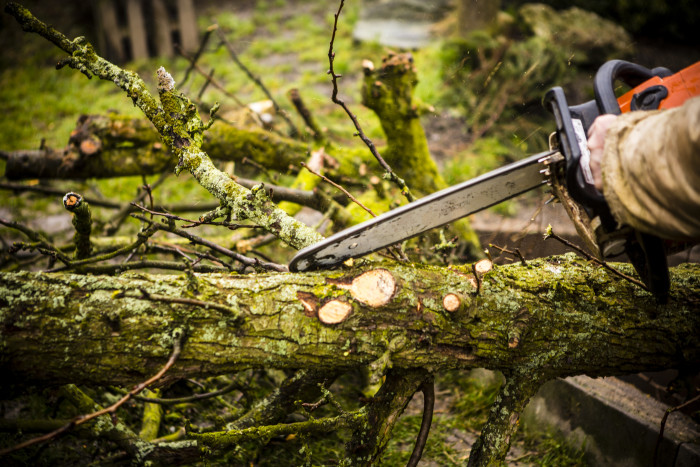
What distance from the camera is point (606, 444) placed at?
1835 mm

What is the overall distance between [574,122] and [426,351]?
0.79 metres

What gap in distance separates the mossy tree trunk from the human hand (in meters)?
0.43

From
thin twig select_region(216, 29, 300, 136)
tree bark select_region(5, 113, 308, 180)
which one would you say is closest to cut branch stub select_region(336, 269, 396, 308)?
tree bark select_region(5, 113, 308, 180)

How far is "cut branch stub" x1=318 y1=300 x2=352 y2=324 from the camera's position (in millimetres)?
1192

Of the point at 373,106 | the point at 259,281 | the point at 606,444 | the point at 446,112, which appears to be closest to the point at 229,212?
the point at 259,281

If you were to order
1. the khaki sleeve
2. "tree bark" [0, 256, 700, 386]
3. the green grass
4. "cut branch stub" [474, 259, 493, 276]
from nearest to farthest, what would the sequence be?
the khaki sleeve < "tree bark" [0, 256, 700, 386] < "cut branch stub" [474, 259, 493, 276] < the green grass

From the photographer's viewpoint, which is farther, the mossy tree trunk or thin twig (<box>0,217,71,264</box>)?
thin twig (<box>0,217,71,264</box>)

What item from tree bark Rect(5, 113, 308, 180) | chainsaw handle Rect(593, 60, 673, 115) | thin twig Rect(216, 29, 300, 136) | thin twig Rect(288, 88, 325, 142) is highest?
thin twig Rect(216, 29, 300, 136)

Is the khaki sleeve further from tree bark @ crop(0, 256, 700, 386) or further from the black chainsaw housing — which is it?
tree bark @ crop(0, 256, 700, 386)

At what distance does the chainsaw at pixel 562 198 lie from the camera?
116 cm

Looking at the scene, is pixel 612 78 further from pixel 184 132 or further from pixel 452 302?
pixel 184 132

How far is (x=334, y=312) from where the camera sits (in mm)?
1198

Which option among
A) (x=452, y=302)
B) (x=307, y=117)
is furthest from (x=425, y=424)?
(x=307, y=117)

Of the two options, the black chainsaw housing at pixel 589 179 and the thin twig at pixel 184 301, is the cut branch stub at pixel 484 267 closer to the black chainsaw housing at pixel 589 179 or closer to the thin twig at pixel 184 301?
the black chainsaw housing at pixel 589 179
